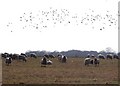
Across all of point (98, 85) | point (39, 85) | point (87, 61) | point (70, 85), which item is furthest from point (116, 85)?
point (87, 61)

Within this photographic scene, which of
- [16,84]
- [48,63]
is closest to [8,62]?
[48,63]

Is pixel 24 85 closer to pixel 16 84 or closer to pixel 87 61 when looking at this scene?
pixel 16 84

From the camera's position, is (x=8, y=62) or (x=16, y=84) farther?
(x=8, y=62)

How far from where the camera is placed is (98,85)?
75.9ft

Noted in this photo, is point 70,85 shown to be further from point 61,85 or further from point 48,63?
point 48,63

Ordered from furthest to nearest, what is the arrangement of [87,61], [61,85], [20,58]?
1. [20,58]
2. [87,61]
3. [61,85]

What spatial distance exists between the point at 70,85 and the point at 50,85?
4.17 feet

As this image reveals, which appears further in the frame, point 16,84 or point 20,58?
point 20,58

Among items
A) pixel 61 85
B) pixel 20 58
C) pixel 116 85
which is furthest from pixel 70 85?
pixel 20 58

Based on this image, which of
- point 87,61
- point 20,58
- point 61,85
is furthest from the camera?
point 20,58

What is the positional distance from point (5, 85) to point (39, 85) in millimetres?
2143

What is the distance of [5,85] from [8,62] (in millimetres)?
30476

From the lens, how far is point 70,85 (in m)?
23.0

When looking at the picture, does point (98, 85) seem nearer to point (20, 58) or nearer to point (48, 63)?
point (48, 63)
